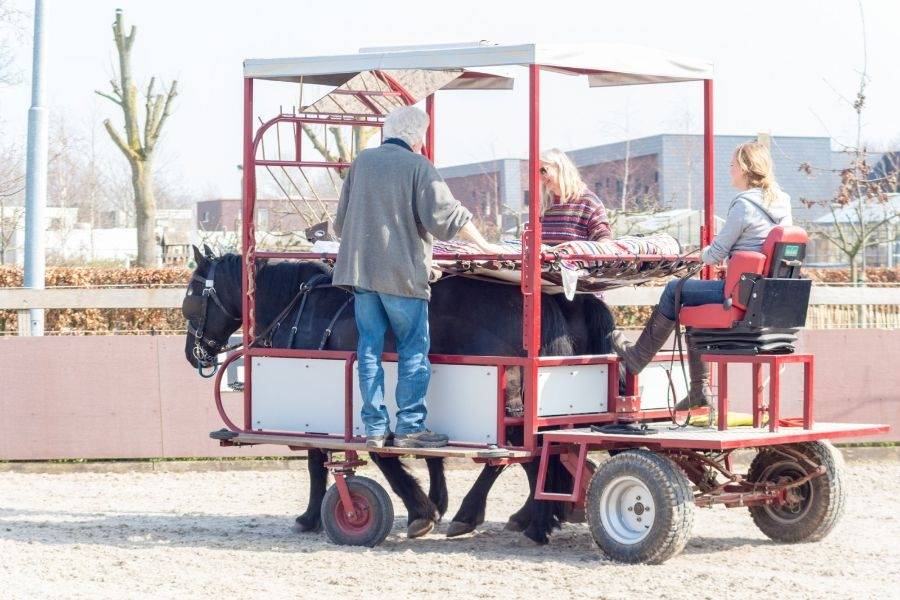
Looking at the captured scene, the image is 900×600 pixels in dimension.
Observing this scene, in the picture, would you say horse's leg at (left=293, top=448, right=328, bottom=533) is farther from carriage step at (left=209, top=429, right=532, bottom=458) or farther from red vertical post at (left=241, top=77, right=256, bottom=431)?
red vertical post at (left=241, top=77, right=256, bottom=431)

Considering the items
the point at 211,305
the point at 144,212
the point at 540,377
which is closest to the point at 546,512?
the point at 540,377

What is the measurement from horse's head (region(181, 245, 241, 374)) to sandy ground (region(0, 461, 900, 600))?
37.3 inches

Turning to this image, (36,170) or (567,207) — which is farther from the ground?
(36,170)

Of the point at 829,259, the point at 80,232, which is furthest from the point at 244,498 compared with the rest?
the point at 80,232

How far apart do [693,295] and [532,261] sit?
0.72m

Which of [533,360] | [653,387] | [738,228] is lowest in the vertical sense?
[653,387]

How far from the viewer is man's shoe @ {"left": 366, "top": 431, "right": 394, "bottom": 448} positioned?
20.5 ft

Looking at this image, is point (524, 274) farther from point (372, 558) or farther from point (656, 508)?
point (372, 558)

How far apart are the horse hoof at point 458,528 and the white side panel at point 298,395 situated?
0.74 metres

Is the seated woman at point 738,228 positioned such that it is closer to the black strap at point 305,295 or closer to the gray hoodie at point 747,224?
the gray hoodie at point 747,224

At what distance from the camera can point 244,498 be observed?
827 cm

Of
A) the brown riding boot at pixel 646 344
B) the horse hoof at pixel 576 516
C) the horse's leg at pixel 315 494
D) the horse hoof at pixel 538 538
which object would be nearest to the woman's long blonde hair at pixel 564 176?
the brown riding boot at pixel 646 344

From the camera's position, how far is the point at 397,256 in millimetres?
6168

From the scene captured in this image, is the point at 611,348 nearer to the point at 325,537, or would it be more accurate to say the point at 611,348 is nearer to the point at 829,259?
the point at 325,537
